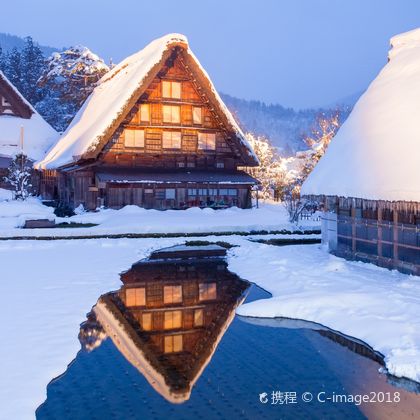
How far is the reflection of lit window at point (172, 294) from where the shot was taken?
10203 millimetres

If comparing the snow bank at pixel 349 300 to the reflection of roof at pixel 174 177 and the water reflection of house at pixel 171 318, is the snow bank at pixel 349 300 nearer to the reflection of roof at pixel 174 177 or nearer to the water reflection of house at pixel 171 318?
the water reflection of house at pixel 171 318

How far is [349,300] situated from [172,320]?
3.55 metres

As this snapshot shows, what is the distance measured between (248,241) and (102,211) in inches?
427

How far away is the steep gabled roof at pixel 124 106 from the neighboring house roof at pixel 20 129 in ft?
15.3

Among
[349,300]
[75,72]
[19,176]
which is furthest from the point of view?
[75,72]

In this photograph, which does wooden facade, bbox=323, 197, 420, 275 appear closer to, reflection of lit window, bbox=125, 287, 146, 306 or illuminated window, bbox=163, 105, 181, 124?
reflection of lit window, bbox=125, 287, 146, 306

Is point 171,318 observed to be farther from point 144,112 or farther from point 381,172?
point 144,112

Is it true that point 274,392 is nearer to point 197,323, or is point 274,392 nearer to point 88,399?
point 88,399

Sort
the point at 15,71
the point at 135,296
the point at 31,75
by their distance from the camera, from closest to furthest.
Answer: the point at 135,296 < the point at 31,75 < the point at 15,71

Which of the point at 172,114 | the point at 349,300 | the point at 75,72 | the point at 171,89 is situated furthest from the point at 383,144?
the point at 75,72

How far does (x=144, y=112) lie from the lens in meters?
29.8

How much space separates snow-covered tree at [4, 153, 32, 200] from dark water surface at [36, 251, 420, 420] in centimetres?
2441

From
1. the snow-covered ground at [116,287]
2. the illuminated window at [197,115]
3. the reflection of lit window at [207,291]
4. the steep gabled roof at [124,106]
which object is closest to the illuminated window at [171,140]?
the illuminated window at [197,115]

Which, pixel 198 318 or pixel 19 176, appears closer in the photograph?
pixel 198 318
